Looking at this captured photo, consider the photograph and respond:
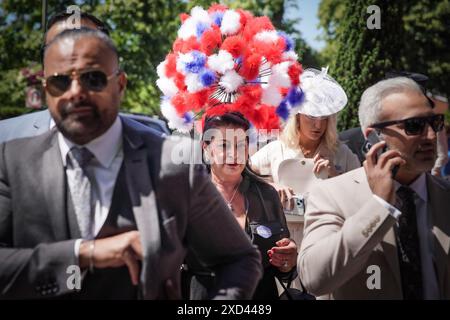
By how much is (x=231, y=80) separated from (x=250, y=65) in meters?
0.15

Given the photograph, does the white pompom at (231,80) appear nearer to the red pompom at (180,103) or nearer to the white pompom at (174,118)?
the red pompom at (180,103)

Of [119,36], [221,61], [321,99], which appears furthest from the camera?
[119,36]

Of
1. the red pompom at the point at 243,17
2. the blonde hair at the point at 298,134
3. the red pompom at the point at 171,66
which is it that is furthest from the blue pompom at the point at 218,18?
→ the blonde hair at the point at 298,134

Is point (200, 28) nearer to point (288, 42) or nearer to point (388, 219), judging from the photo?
point (288, 42)

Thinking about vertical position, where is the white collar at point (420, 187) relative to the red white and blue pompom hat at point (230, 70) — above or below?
below

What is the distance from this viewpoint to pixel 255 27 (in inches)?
137

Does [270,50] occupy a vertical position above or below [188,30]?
below

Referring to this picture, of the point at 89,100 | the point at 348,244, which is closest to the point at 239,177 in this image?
the point at 348,244

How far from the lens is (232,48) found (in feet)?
11.0

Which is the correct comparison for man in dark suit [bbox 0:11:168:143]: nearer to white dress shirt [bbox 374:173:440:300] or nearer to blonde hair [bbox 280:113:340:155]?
blonde hair [bbox 280:113:340:155]

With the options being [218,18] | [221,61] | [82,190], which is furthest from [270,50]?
[82,190]

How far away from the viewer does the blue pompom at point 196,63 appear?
10.8ft

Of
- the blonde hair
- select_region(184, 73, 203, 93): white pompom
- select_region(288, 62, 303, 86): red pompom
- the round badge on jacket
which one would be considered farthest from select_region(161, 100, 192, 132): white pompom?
the blonde hair
